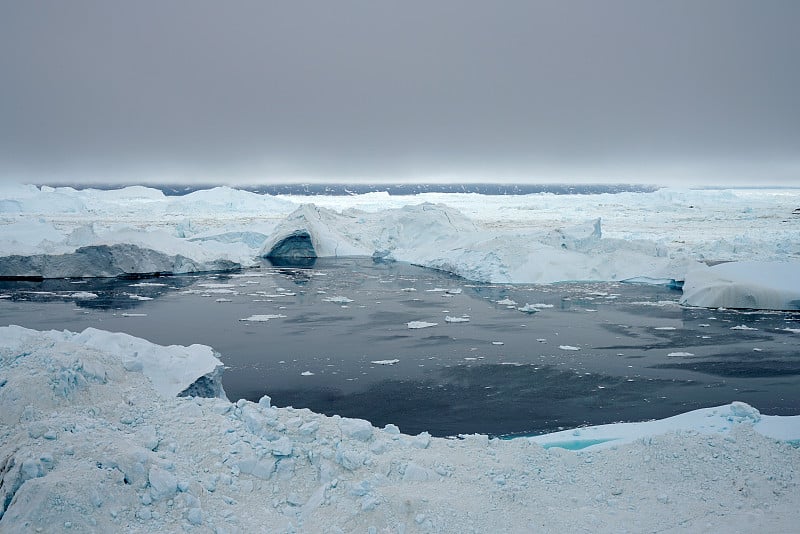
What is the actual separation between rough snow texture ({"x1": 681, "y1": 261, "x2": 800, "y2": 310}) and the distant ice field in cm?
36

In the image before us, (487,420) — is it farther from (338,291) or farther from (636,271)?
(636,271)

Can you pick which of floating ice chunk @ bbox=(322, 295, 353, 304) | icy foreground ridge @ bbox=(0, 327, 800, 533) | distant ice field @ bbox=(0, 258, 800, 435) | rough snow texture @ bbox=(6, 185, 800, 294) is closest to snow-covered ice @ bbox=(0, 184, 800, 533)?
icy foreground ridge @ bbox=(0, 327, 800, 533)

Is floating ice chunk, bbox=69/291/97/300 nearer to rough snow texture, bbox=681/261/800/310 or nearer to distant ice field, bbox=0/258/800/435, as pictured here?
distant ice field, bbox=0/258/800/435

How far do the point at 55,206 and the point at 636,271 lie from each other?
36676mm

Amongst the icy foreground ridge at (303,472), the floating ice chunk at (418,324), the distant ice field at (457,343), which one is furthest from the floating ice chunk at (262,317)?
the icy foreground ridge at (303,472)

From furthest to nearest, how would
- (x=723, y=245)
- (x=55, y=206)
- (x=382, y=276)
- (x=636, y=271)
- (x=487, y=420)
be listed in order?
(x=55, y=206) < (x=723, y=245) < (x=382, y=276) < (x=636, y=271) < (x=487, y=420)

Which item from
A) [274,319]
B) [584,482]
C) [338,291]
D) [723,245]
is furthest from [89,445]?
[723,245]

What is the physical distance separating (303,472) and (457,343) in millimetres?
6017

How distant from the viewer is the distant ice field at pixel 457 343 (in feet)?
23.2

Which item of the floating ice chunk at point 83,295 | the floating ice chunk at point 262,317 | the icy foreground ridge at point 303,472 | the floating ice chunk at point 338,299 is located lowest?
the floating ice chunk at point 83,295

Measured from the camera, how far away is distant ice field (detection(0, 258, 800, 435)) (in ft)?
23.2

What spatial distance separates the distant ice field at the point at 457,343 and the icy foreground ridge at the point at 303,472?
1676 millimetres

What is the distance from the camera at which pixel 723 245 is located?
20.3m

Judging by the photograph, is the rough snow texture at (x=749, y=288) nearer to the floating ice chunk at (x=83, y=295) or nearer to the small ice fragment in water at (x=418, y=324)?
the small ice fragment in water at (x=418, y=324)
